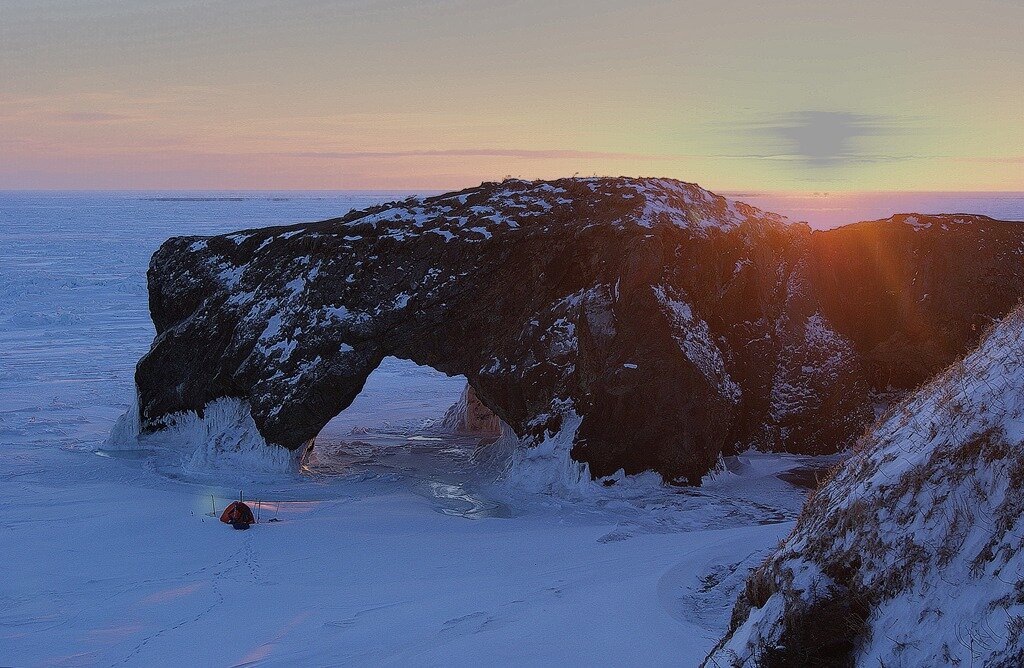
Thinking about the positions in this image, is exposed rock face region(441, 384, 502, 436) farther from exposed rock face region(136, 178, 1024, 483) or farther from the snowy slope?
exposed rock face region(136, 178, 1024, 483)

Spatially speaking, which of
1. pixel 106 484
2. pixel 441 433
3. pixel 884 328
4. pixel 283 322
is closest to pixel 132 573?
pixel 106 484

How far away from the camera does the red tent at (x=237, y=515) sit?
15781 mm

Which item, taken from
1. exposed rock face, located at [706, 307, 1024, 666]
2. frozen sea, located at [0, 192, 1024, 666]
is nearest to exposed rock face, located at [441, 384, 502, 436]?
frozen sea, located at [0, 192, 1024, 666]

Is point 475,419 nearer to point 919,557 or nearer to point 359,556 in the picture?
point 359,556

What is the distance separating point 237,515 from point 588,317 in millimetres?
7879

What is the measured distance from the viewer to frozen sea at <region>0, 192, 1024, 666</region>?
11.1 metres

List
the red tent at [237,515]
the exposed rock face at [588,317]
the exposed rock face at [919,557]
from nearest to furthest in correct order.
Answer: the exposed rock face at [919,557] < the red tent at [237,515] < the exposed rock face at [588,317]

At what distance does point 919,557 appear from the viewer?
281 inches

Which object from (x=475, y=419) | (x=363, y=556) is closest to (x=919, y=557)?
(x=363, y=556)

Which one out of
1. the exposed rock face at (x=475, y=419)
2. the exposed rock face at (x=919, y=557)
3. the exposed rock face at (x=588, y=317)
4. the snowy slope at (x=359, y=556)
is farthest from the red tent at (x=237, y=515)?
the exposed rock face at (x=919, y=557)

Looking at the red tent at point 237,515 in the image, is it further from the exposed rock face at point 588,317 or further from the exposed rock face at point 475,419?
the exposed rock face at point 475,419

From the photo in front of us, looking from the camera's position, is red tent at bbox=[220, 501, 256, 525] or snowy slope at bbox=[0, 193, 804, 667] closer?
snowy slope at bbox=[0, 193, 804, 667]

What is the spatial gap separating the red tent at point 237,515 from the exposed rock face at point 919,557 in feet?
32.0

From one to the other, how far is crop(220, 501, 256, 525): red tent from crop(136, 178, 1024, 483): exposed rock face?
3.32 meters
